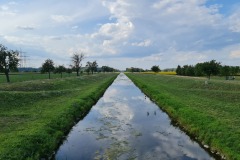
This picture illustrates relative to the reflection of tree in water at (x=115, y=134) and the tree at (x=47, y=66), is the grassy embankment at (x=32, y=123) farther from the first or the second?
the tree at (x=47, y=66)

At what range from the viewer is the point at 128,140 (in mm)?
19547

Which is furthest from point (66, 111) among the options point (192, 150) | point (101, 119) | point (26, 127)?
point (192, 150)

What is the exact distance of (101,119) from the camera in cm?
2798

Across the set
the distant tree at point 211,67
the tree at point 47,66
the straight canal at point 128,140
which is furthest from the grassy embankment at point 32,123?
the tree at point 47,66

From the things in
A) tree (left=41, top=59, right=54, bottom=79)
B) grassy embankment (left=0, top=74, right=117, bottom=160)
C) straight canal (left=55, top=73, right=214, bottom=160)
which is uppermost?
tree (left=41, top=59, right=54, bottom=79)

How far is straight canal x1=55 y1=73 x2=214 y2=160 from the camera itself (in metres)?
16.5

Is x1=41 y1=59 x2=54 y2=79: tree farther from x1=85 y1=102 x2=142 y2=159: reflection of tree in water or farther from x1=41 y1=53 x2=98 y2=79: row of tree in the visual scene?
x1=85 y1=102 x2=142 y2=159: reflection of tree in water

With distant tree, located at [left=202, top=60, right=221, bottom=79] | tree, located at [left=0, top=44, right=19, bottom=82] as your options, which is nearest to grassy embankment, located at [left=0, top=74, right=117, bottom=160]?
tree, located at [left=0, top=44, right=19, bottom=82]

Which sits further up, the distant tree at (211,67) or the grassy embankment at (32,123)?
the distant tree at (211,67)

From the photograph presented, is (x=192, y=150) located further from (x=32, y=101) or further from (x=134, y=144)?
(x=32, y=101)

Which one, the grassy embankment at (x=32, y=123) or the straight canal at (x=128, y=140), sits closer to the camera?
the grassy embankment at (x=32, y=123)

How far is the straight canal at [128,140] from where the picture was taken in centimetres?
1647

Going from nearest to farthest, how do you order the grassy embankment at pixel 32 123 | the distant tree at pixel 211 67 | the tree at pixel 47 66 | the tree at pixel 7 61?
1. the grassy embankment at pixel 32 123
2. the tree at pixel 7 61
3. the distant tree at pixel 211 67
4. the tree at pixel 47 66

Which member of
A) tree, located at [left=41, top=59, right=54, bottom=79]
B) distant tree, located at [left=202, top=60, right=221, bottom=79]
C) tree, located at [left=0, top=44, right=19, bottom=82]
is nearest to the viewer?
tree, located at [left=0, top=44, right=19, bottom=82]
